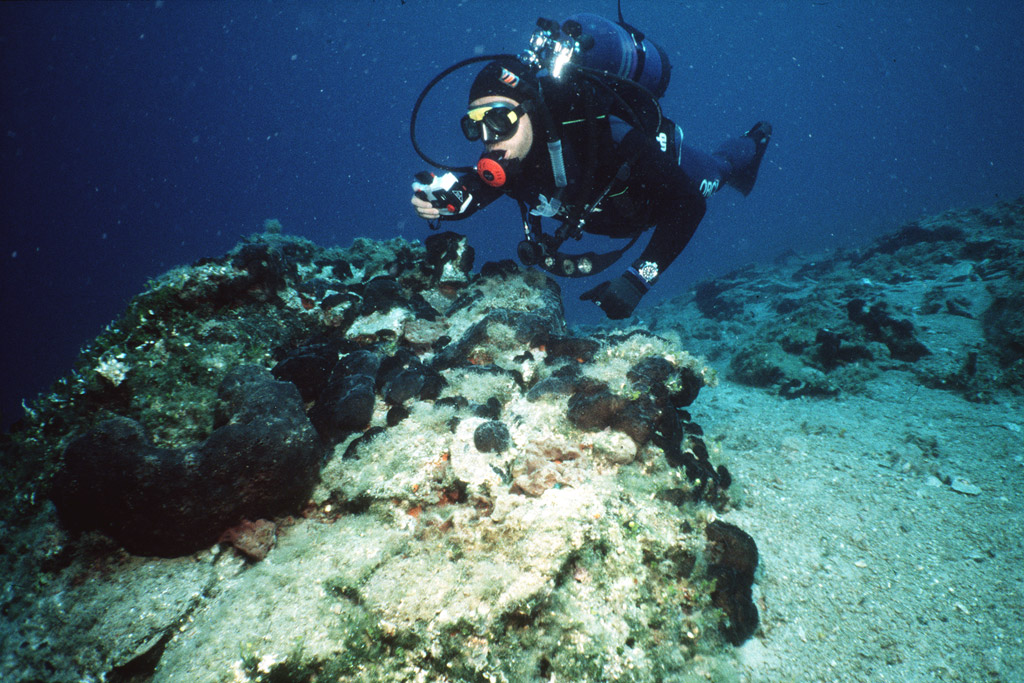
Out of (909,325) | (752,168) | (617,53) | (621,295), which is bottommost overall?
(909,325)

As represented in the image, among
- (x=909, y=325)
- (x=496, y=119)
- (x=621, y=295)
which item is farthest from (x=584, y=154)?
(x=909, y=325)

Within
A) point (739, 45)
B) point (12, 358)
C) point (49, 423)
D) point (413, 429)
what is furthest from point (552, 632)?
point (739, 45)

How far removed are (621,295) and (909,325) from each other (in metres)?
5.68

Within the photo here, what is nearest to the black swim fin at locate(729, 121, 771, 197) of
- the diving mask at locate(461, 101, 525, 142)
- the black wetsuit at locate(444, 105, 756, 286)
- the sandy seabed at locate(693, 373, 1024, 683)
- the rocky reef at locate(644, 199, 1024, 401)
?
the black wetsuit at locate(444, 105, 756, 286)

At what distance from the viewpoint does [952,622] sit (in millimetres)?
2566

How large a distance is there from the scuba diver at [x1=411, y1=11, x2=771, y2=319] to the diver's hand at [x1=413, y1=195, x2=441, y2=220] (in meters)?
0.02

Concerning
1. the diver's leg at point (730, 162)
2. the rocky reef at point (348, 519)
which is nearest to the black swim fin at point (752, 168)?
the diver's leg at point (730, 162)

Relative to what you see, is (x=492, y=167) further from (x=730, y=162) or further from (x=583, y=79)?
(x=730, y=162)

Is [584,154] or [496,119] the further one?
[584,154]

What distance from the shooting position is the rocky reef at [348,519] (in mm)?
1882

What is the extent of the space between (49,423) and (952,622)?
6.24 meters

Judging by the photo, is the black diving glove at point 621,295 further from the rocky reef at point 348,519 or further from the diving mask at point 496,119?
the diving mask at point 496,119

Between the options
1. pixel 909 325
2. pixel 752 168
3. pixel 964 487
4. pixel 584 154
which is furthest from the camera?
pixel 752 168

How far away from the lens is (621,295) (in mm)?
3941
